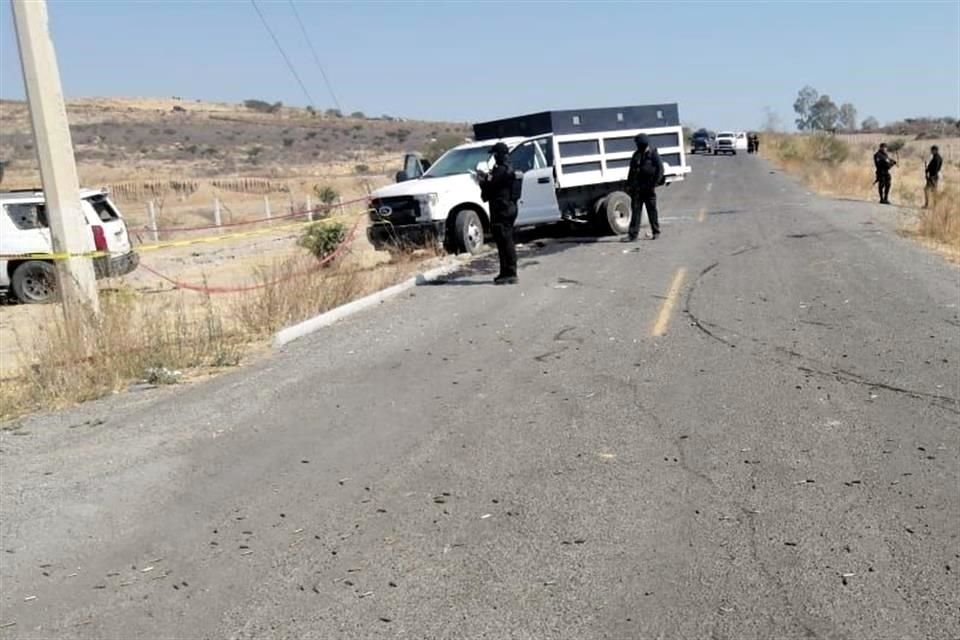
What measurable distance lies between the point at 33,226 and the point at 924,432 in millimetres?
16388

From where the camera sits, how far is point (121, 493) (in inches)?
221

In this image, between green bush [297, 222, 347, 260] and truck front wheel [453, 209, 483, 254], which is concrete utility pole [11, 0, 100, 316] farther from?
green bush [297, 222, 347, 260]

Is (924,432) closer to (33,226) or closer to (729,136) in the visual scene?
(33,226)

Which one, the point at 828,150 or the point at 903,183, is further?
the point at 828,150

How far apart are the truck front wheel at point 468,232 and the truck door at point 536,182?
1.01 m

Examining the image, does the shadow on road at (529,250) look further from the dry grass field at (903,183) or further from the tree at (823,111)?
the tree at (823,111)

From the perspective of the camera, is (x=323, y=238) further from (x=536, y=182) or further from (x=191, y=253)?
(x=191, y=253)

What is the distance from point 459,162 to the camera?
1716cm

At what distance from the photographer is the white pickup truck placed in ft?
52.8

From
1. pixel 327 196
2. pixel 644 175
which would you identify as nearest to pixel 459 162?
pixel 644 175

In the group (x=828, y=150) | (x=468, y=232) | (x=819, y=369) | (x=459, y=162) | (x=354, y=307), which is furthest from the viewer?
(x=828, y=150)

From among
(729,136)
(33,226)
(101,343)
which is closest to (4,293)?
(33,226)

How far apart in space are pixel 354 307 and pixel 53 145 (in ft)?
12.7

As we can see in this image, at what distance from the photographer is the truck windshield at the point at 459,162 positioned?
16.9m
